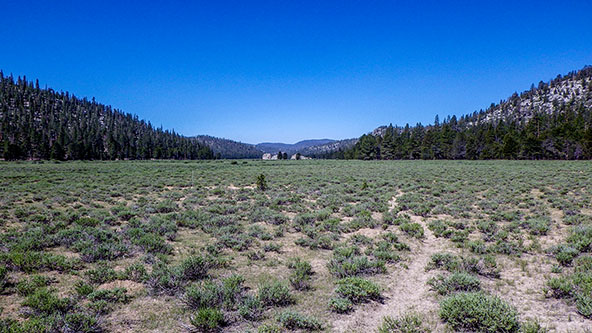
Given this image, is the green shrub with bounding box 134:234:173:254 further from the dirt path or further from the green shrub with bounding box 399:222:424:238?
the green shrub with bounding box 399:222:424:238

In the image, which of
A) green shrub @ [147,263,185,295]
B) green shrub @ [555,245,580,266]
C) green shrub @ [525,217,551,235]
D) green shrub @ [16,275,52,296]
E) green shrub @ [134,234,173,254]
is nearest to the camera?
green shrub @ [16,275,52,296]

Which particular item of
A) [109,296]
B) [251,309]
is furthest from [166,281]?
[251,309]

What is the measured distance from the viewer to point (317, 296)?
5684 mm

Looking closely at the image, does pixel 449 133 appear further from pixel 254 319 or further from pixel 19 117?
pixel 19 117

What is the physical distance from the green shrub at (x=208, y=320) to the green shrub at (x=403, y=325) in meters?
2.72

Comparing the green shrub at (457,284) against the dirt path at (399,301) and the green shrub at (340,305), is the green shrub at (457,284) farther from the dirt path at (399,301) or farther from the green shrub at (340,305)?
the green shrub at (340,305)

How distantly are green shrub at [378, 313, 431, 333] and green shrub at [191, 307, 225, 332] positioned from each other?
2.72 meters

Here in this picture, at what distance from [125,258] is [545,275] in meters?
11.1

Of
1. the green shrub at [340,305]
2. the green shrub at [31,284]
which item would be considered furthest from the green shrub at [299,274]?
the green shrub at [31,284]

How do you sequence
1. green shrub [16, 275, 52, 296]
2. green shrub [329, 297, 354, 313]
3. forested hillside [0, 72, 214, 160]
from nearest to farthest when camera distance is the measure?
green shrub [329, 297, 354, 313], green shrub [16, 275, 52, 296], forested hillside [0, 72, 214, 160]

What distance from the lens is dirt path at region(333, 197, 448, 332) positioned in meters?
4.70

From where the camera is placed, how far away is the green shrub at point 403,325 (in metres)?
4.31

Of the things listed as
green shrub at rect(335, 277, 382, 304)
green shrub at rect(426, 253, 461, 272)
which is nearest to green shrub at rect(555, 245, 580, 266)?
green shrub at rect(426, 253, 461, 272)

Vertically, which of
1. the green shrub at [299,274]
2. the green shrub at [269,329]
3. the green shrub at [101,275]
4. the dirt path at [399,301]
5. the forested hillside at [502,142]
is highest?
the forested hillside at [502,142]
